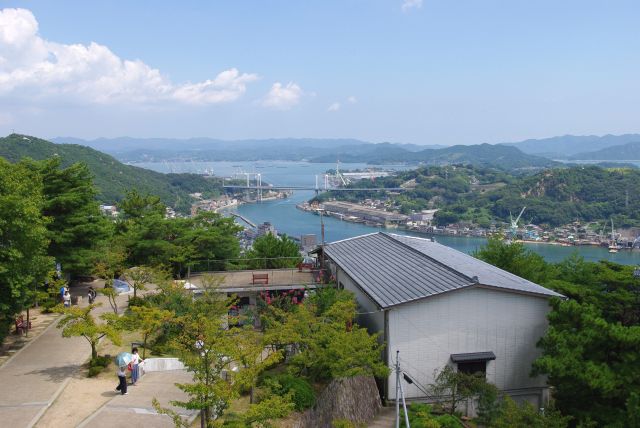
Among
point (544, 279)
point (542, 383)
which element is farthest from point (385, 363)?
point (544, 279)

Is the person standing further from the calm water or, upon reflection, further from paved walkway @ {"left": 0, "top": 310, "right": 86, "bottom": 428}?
the calm water

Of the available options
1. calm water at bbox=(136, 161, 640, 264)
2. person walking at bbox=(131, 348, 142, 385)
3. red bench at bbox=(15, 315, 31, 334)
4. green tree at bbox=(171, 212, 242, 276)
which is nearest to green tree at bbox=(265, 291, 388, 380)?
person walking at bbox=(131, 348, 142, 385)

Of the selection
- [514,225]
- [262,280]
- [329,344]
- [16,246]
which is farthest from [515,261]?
[514,225]

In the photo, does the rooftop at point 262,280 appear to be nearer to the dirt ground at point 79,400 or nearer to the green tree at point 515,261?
the dirt ground at point 79,400

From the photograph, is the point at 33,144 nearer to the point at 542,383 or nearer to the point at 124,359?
the point at 124,359

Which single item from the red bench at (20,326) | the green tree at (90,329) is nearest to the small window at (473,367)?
the green tree at (90,329)
